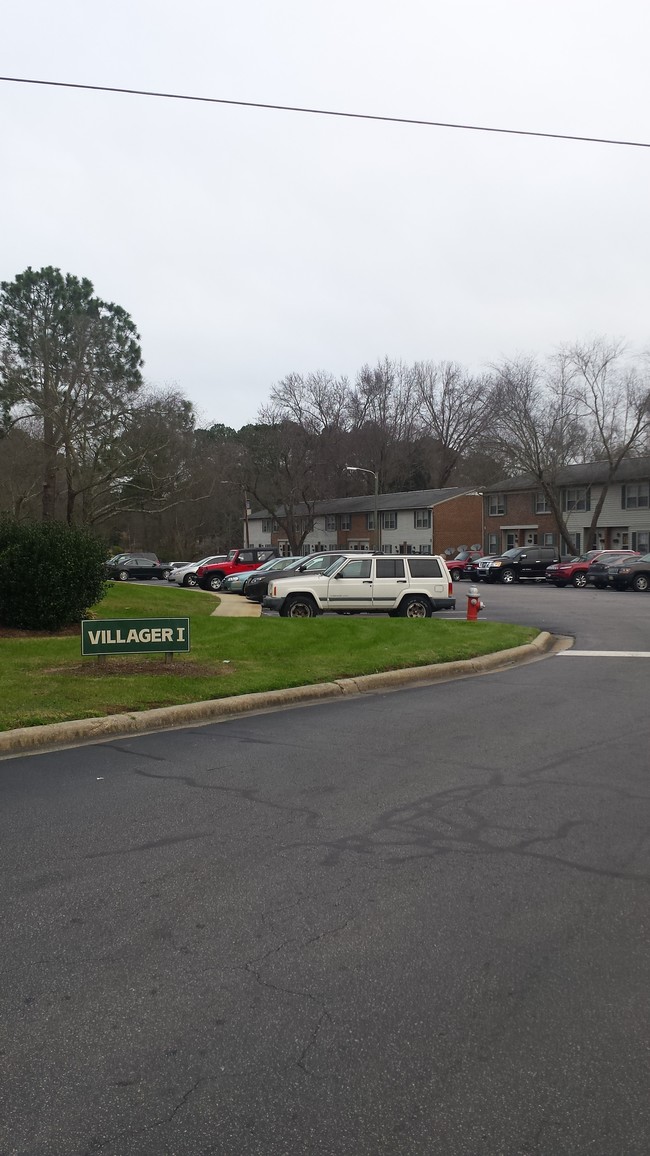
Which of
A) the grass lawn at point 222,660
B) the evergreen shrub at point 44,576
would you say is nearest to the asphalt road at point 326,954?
the grass lawn at point 222,660

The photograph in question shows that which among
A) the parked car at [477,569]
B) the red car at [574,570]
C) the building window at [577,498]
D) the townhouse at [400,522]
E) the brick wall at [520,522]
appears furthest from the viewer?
the townhouse at [400,522]

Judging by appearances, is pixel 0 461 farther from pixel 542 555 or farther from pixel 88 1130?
pixel 88 1130

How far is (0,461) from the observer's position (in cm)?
4262

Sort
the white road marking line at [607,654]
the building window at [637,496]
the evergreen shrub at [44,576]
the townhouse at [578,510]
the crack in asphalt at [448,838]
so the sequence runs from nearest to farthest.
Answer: the crack in asphalt at [448,838]
the white road marking line at [607,654]
the evergreen shrub at [44,576]
the building window at [637,496]
the townhouse at [578,510]

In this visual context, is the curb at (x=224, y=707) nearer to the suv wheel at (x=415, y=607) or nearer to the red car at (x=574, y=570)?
the suv wheel at (x=415, y=607)

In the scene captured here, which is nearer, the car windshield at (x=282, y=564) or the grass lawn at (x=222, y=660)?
the grass lawn at (x=222, y=660)

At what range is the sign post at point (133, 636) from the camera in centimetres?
1168

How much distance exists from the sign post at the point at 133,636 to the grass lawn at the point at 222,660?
10.4 inches

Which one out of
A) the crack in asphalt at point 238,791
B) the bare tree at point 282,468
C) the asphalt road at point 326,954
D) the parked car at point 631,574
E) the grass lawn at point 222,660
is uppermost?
the bare tree at point 282,468

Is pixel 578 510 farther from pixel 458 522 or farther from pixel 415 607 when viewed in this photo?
pixel 415 607

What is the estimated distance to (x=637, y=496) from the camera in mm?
61094

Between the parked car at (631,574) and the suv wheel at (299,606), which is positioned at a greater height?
the parked car at (631,574)

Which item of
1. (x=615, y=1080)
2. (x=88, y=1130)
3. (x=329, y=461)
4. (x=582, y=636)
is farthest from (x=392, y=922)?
(x=329, y=461)

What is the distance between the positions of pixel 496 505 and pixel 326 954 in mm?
68650
